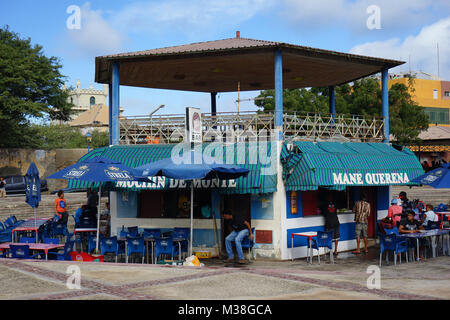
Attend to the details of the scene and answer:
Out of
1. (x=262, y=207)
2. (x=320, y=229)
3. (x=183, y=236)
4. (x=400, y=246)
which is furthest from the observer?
(x=320, y=229)

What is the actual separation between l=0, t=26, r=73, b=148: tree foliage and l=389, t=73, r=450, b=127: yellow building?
4195 cm

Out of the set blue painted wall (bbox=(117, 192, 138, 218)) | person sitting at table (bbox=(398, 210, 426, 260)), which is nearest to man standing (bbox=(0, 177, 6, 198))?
blue painted wall (bbox=(117, 192, 138, 218))

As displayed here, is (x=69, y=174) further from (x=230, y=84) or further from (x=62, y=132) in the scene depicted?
(x=62, y=132)

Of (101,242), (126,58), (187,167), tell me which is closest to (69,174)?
(101,242)

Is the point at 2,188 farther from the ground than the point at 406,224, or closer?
farther from the ground

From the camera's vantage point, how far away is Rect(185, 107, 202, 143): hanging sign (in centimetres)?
1717

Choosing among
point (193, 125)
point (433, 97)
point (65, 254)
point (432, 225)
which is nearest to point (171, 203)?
point (193, 125)

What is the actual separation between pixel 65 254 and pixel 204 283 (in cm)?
452

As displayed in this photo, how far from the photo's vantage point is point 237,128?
18.0 m

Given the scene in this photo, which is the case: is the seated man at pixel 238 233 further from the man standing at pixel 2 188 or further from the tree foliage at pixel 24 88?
the tree foliage at pixel 24 88

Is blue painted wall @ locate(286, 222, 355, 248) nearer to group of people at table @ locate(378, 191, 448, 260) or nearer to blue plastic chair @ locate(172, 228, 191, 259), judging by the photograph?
group of people at table @ locate(378, 191, 448, 260)

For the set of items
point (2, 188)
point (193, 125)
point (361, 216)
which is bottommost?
point (361, 216)

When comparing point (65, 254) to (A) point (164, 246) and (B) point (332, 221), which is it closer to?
(A) point (164, 246)

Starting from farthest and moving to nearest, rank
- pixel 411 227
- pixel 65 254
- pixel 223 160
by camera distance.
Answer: pixel 223 160 < pixel 411 227 < pixel 65 254
